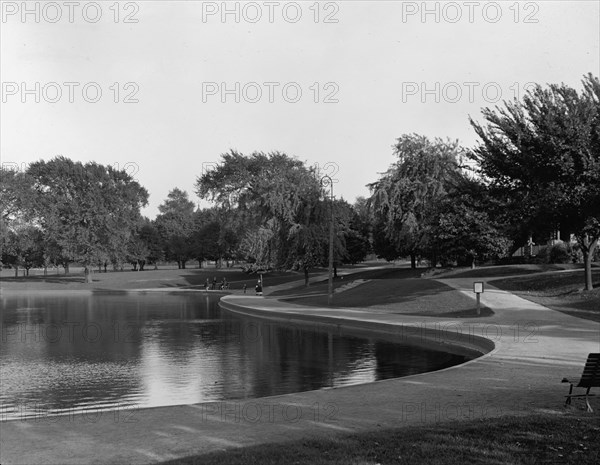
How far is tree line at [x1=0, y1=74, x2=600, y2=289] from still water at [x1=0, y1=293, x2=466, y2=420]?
36.0ft

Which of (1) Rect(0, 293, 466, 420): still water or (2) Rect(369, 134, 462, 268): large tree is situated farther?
(2) Rect(369, 134, 462, 268): large tree

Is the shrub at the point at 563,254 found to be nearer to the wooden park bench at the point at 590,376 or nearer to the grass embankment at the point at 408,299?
the grass embankment at the point at 408,299

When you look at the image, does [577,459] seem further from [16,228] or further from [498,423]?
[16,228]

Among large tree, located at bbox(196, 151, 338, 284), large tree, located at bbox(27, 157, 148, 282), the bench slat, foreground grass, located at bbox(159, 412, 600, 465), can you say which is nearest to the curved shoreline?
the bench slat

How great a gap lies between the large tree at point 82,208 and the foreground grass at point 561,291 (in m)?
58.6

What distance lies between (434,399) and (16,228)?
277ft

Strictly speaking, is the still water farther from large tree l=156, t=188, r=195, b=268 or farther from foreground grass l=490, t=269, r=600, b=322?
large tree l=156, t=188, r=195, b=268

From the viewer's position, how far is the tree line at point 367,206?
87.8 feet

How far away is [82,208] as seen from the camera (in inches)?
3250

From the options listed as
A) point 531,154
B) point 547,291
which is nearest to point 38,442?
point 531,154

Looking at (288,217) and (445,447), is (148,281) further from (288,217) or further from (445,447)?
(445,447)

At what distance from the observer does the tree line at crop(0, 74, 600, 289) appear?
26766 millimetres

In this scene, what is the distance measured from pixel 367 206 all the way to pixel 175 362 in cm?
3957

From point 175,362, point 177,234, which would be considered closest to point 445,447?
point 175,362
